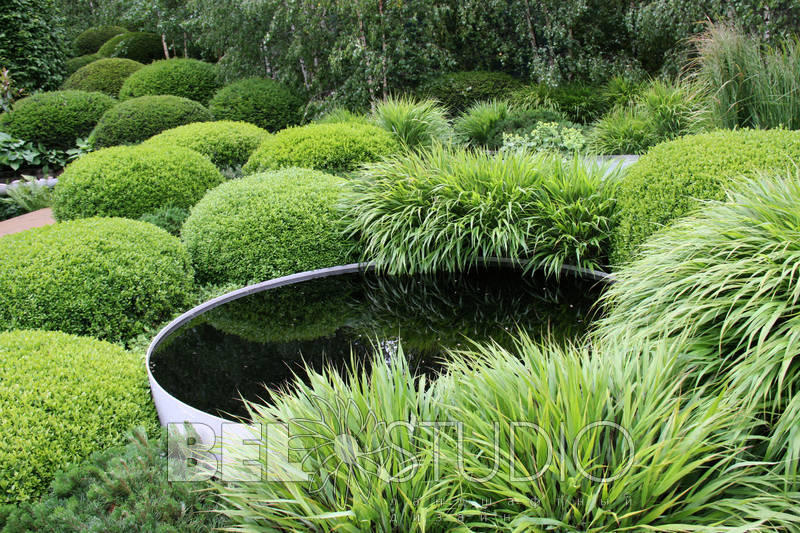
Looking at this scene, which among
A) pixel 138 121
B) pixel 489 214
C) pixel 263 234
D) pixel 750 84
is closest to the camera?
pixel 489 214

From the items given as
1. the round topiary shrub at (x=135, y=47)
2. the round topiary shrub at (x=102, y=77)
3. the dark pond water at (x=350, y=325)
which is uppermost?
the round topiary shrub at (x=135, y=47)

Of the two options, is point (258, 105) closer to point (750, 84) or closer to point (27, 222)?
point (27, 222)

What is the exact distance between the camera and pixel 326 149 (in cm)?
621

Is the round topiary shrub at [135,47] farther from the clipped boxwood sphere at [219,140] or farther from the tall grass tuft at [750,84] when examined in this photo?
the tall grass tuft at [750,84]

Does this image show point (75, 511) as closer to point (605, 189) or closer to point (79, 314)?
point (79, 314)

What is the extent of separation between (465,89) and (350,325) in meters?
7.27

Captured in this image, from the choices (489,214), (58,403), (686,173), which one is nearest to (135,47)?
(489,214)

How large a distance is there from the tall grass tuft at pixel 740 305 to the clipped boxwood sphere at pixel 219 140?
20.2 feet

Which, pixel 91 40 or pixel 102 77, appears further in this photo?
pixel 91 40

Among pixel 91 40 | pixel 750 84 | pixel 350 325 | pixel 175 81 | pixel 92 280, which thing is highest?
pixel 91 40

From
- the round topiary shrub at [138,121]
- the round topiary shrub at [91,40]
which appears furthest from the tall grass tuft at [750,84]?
the round topiary shrub at [91,40]

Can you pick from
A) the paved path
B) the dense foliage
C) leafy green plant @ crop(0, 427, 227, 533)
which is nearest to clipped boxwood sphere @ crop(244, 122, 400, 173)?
the paved path

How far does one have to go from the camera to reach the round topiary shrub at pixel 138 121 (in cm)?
904

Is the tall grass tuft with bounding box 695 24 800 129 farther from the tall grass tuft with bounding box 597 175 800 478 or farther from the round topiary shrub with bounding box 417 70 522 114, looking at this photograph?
the round topiary shrub with bounding box 417 70 522 114
